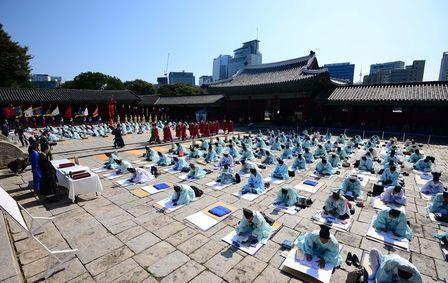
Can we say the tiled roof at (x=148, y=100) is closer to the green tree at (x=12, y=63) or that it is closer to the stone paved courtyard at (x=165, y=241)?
the green tree at (x=12, y=63)

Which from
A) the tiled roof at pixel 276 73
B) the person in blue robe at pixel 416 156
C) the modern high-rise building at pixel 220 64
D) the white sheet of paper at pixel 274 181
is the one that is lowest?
the white sheet of paper at pixel 274 181

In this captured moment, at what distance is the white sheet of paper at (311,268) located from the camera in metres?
4.53

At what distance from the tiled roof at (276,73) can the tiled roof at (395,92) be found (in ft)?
11.2

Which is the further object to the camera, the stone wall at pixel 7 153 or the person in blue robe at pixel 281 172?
the stone wall at pixel 7 153

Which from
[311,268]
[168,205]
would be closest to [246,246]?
[311,268]

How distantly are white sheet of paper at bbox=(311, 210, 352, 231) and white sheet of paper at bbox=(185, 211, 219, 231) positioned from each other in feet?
9.41

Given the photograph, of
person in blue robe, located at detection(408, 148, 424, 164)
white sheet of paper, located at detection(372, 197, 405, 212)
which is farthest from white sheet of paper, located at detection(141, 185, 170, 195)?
person in blue robe, located at detection(408, 148, 424, 164)

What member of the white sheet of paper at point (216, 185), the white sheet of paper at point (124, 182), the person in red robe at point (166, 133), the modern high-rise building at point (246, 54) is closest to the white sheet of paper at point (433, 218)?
the white sheet of paper at point (216, 185)

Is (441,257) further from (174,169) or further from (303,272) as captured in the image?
(174,169)

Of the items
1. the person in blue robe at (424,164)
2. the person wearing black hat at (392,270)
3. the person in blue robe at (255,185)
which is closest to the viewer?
the person wearing black hat at (392,270)

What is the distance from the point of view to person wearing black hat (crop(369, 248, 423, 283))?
3.83 metres

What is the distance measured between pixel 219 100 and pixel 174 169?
851 inches

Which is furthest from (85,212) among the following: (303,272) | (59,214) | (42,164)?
(303,272)

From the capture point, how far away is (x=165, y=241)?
5797mm
